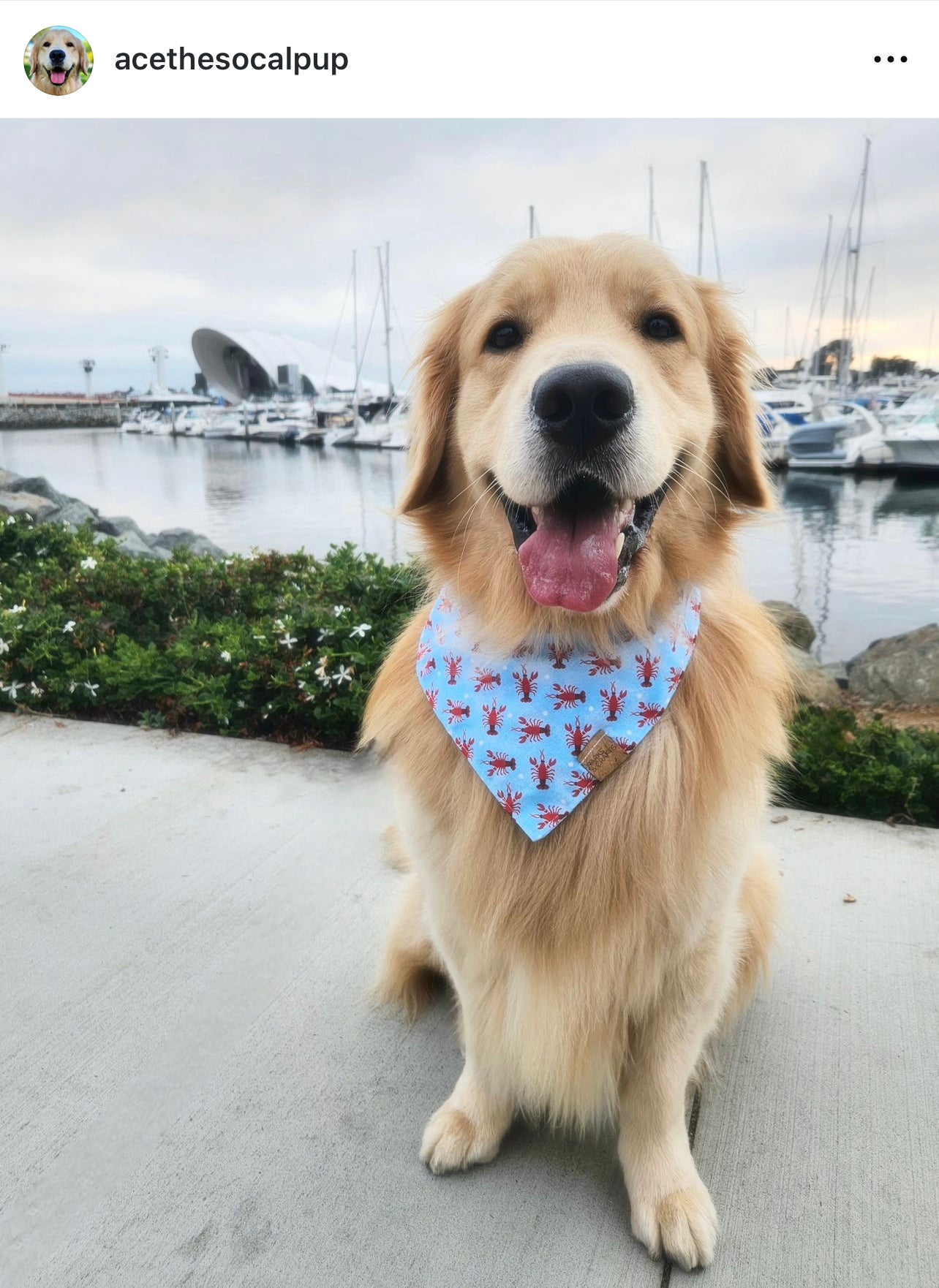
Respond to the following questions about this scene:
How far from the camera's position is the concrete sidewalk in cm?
147

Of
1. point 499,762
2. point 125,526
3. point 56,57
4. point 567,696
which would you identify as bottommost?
point 125,526

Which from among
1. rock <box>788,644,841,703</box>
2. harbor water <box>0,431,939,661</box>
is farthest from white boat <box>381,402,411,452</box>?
rock <box>788,644,841,703</box>

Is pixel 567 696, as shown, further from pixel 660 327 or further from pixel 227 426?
pixel 227 426

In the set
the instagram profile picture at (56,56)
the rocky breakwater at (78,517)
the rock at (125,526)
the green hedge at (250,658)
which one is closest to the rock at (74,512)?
the rocky breakwater at (78,517)

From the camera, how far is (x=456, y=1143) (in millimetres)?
1646

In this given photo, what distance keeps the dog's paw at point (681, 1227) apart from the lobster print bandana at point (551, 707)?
0.67m

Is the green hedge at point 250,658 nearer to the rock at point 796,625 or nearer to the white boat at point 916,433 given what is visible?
the rock at point 796,625

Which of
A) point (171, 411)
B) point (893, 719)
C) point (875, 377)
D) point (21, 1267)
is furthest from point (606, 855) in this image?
point (171, 411)

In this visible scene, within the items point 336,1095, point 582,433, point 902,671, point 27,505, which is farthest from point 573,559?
point 27,505

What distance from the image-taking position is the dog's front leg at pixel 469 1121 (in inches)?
64.6

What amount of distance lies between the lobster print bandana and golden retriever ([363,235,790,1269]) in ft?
0.13

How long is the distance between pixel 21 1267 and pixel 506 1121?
88cm

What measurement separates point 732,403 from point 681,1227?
1.56 meters

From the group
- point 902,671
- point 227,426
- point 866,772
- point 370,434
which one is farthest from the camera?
point 227,426
